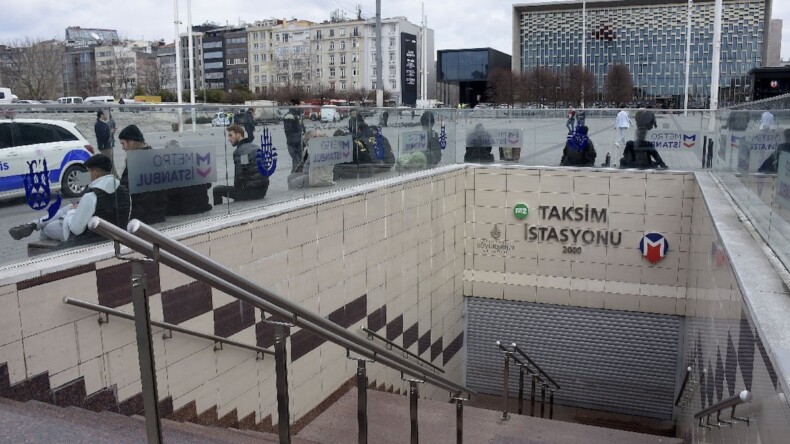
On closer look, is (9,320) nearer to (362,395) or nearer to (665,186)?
(362,395)

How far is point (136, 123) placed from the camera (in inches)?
202

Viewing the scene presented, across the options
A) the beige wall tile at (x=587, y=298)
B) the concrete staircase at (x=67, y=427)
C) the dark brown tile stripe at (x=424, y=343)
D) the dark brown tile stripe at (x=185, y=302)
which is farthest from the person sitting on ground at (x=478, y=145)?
the concrete staircase at (x=67, y=427)

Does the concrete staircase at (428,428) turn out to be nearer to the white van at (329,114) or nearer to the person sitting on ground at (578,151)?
the white van at (329,114)

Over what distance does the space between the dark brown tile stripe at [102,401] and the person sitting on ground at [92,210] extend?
1.03 m

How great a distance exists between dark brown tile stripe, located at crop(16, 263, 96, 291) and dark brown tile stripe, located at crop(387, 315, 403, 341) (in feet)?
17.5

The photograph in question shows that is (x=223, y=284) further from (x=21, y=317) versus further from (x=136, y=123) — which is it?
(x=136, y=123)

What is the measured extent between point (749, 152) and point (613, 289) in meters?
6.59

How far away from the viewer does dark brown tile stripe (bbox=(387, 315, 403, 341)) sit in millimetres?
9445

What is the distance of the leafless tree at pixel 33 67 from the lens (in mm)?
45656

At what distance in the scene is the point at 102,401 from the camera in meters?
4.66

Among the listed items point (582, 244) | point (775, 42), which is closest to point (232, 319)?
point (582, 244)

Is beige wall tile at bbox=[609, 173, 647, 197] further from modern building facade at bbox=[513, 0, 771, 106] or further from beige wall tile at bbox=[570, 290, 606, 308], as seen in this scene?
modern building facade at bbox=[513, 0, 771, 106]

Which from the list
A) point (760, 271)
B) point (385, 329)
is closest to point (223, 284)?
point (760, 271)

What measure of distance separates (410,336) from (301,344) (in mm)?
3255
